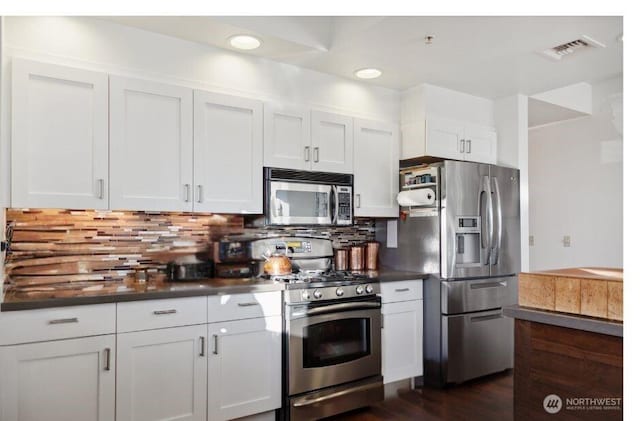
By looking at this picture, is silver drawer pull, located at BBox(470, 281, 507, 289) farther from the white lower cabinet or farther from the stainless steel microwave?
the stainless steel microwave

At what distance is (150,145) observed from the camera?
2.59 meters

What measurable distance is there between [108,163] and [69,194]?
10.0 inches

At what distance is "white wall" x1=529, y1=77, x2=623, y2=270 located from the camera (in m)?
4.28

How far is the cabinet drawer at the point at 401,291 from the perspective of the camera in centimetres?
321

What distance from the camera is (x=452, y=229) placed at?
3391mm

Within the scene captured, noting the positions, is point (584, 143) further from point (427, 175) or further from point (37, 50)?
point (37, 50)

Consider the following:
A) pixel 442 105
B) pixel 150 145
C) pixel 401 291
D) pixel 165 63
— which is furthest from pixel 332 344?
pixel 442 105

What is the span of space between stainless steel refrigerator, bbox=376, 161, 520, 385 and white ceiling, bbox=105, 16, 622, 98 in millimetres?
734

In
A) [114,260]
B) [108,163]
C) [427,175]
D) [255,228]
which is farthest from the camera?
[427,175]

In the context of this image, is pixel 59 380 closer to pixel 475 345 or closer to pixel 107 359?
pixel 107 359

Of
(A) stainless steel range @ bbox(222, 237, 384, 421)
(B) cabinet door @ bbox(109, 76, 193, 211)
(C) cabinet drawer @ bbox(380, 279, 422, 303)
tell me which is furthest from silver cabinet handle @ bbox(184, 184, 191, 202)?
(C) cabinet drawer @ bbox(380, 279, 422, 303)

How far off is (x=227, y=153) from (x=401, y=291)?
5.21ft

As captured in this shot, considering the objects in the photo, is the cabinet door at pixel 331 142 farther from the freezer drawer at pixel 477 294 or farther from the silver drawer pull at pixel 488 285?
the silver drawer pull at pixel 488 285
